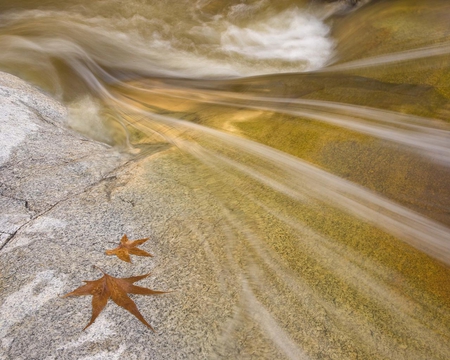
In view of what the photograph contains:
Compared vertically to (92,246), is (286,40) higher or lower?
higher

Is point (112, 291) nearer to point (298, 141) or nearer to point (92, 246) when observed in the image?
point (92, 246)

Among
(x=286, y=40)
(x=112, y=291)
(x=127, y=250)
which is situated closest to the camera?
(x=112, y=291)

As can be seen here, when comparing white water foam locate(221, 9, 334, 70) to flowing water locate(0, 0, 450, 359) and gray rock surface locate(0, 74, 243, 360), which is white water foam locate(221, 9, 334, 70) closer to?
flowing water locate(0, 0, 450, 359)

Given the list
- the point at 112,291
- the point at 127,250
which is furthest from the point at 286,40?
the point at 112,291

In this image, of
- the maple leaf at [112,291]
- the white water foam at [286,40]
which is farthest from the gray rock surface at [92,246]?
the white water foam at [286,40]

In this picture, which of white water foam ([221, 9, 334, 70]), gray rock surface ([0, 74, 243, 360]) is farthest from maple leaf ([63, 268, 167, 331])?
white water foam ([221, 9, 334, 70])

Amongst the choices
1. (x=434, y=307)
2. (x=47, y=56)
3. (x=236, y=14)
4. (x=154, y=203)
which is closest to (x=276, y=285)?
(x=434, y=307)

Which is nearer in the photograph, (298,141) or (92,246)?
(92,246)

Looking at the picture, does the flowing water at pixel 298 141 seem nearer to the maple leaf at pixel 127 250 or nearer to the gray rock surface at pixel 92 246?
the gray rock surface at pixel 92 246
